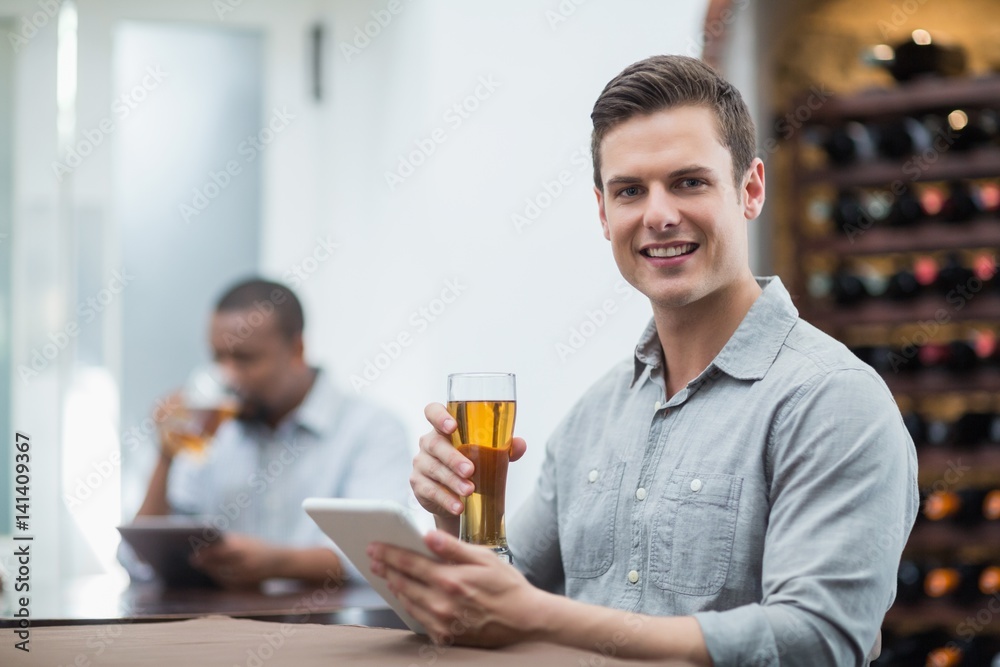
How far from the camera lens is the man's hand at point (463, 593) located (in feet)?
3.58

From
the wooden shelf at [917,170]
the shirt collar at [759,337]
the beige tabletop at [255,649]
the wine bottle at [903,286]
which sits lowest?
the beige tabletop at [255,649]

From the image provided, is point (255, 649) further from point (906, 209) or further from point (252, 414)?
point (906, 209)

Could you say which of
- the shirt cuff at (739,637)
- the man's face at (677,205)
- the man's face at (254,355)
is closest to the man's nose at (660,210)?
the man's face at (677,205)

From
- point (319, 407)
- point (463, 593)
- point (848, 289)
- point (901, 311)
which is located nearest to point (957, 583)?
point (901, 311)

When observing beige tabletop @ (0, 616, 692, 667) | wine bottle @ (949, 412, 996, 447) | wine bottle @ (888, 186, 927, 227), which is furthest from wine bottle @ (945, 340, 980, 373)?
beige tabletop @ (0, 616, 692, 667)

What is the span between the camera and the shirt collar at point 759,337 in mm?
1447

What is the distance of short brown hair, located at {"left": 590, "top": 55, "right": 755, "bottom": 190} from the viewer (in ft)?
4.89

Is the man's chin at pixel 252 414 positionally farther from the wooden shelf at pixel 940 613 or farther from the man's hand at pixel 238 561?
the wooden shelf at pixel 940 613

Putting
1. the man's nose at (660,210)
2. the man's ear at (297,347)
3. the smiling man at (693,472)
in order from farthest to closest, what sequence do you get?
1. the man's ear at (297,347)
2. the man's nose at (660,210)
3. the smiling man at (693,472)

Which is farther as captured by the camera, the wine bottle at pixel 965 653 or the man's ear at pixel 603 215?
the wine bottle at pixel 965 653

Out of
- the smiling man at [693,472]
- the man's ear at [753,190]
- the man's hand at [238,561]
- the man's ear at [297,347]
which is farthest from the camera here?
the man's ear at [297,347]

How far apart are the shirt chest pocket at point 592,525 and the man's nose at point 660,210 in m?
0.33

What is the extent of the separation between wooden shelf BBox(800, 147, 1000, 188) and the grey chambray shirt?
2.23 meters

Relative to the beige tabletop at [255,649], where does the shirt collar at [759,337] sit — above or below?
above
